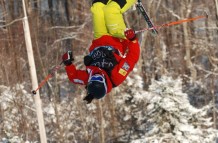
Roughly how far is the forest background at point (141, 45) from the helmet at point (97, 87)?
27.0ft

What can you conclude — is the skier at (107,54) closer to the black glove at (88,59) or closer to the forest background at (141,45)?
the black glove at (88,59)

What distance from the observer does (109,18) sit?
17.6ft

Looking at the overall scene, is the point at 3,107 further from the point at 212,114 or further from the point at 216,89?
the point at 216,89

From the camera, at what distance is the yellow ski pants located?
533 cm

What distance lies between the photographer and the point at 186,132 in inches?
365

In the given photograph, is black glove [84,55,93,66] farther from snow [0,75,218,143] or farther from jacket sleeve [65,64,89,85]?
snow [0,75,218,143]

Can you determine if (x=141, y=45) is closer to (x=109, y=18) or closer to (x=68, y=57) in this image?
(x=109, y=18)

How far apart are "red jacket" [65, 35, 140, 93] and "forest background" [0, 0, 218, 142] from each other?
25.4ft

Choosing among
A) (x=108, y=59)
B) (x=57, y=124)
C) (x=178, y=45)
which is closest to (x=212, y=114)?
(x=178, y=45)

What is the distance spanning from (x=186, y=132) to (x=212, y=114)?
6.95 meters

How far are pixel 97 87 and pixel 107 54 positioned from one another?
558 millimetres

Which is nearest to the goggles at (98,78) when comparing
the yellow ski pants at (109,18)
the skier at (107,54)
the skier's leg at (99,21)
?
the skier at (107,54)

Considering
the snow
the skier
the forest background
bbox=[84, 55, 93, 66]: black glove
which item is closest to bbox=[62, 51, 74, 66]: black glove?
the skier

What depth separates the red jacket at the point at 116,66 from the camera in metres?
5.01
